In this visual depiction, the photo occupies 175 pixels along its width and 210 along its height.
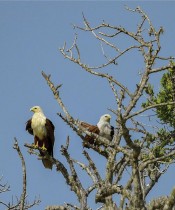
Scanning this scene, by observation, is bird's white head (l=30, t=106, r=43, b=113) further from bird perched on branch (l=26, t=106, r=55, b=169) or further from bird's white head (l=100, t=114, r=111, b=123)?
bird's white head (l=100, t=114, r=111, b=123)

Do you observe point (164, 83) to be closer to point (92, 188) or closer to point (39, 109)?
point (39, 109)

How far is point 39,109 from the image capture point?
15.5 metres

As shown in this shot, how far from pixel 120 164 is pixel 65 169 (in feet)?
3.69

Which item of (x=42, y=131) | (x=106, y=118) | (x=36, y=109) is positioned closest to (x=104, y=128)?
(x=106, y=118)

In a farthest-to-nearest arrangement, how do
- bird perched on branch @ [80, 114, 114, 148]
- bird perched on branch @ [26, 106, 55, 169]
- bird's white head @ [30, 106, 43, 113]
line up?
bird's white head @ [30, 106, 43, 113] → bird perched on branch @ [80, 114, 114, 148] → bird perched on branch @ [26, 106, 55, 169]

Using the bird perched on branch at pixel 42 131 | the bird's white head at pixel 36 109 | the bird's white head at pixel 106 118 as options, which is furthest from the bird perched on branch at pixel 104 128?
the bird's white head at pixel 36 109

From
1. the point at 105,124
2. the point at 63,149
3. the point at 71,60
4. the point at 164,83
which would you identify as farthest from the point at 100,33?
the point at 164,83

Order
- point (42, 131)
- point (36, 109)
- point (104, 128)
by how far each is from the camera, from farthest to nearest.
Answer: point (36, 109) → point (104, 128) → point (42, 131)

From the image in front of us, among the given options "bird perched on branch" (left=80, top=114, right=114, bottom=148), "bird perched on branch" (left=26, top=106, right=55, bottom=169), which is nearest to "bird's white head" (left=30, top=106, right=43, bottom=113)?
"bird perched on branch" (left=26, top=106, right=55, bottom=169)

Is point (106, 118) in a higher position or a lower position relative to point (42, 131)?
higher

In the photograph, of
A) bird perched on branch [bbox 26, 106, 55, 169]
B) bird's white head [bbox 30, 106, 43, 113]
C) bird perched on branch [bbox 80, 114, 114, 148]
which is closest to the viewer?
bird perched on branch [bbox 26, 106, 55, 169]

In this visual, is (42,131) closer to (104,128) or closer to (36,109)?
(36,109)

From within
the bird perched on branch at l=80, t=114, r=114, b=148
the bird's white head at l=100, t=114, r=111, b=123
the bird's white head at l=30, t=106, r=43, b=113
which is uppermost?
the bird's white head at l=30, t=106, r=43, b=113

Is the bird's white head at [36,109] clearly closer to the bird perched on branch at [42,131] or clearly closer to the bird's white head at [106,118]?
the bird perched on branch at [42,131]
